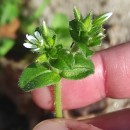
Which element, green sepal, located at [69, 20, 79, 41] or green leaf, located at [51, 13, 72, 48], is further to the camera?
green leaf, located at [51, 13, 72, 48]

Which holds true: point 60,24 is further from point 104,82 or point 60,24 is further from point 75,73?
point 75,73

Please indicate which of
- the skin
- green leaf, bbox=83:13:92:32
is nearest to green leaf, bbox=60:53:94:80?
green leaf, bbox=83:13:92:32

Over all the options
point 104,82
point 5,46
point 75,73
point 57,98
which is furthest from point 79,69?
point 5,46

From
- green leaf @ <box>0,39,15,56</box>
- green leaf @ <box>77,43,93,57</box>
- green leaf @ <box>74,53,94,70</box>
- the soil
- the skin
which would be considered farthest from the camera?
green leaf @ <box>0,39,15,56</box>

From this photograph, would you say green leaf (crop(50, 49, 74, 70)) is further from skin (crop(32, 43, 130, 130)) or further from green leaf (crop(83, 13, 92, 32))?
skin (crop(32, 43, 130, 130))

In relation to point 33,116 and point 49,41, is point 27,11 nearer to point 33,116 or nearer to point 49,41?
point 33,116

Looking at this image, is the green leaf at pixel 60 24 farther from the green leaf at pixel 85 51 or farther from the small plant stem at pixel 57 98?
the green leaf at pixel 85 51

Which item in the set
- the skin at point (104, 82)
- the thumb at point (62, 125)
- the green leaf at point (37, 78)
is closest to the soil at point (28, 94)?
the skin at point (104, 82)
